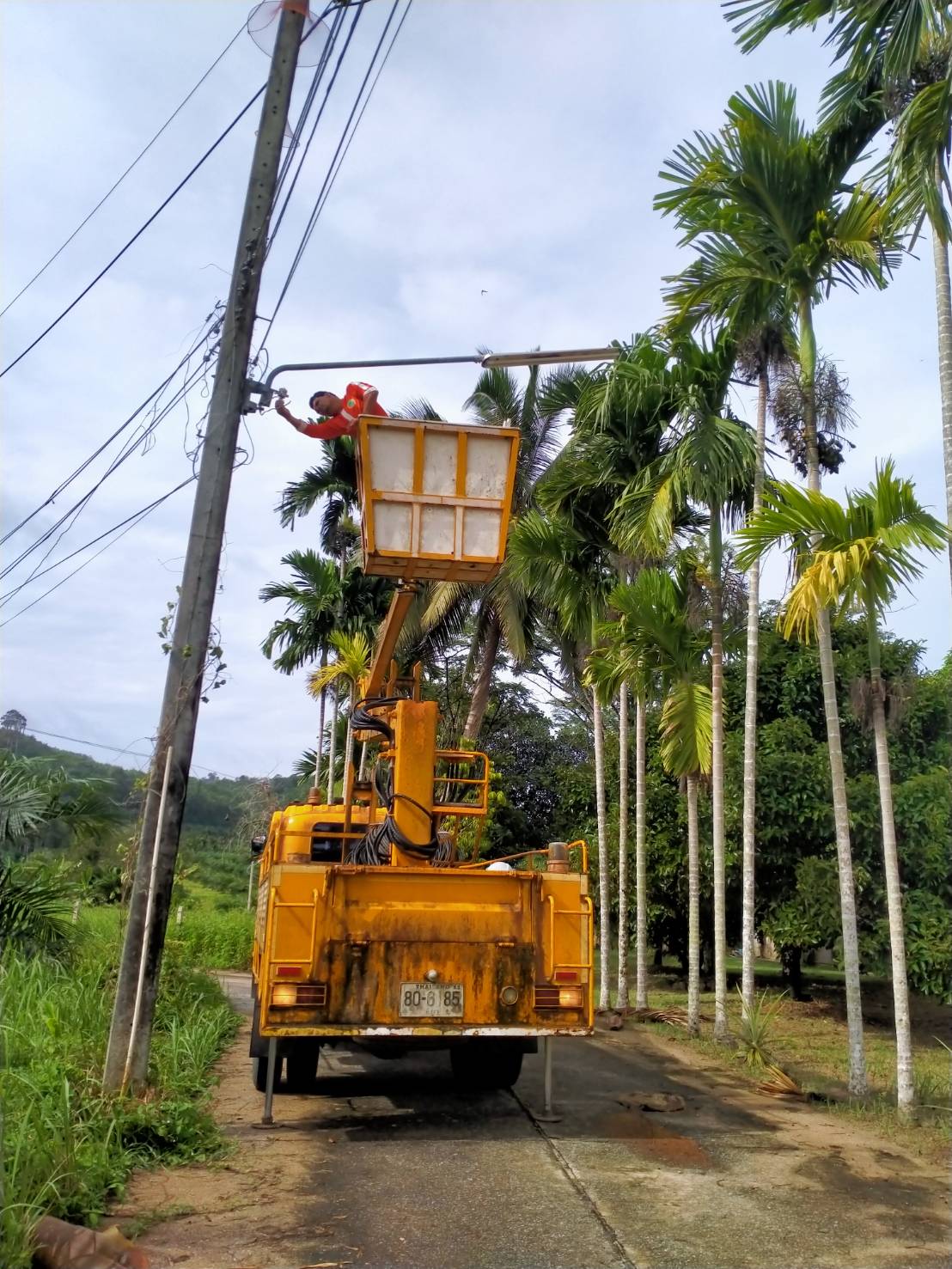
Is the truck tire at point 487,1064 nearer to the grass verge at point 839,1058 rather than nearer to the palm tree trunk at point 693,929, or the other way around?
the grass verge at point 839,1058

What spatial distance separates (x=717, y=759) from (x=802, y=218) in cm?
593

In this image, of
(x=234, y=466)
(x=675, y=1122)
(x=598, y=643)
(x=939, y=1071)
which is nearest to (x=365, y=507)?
(x=234, y=466)

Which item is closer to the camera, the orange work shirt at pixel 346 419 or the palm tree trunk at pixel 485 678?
the orange work shirt at pixel 346 419

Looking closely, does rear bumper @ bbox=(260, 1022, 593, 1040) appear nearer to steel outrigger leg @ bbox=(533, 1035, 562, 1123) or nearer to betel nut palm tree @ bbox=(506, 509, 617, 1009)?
steel outrigger leg @ bbox=(533, 1035, 562, 1123)

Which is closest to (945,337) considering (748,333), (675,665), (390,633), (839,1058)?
(748,333)

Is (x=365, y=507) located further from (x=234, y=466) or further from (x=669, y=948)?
(x=669, y=948)

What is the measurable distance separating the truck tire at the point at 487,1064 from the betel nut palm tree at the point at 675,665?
4.53 metres

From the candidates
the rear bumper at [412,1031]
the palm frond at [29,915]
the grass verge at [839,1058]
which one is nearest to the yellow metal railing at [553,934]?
the rear bumper at [412,1031]

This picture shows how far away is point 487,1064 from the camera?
9.26 m

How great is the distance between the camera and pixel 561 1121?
27.0ft

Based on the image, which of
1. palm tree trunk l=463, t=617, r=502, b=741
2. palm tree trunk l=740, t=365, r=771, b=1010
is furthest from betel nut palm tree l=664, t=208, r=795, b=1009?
palm tree trunk l=463, t=617, r=502, b=741

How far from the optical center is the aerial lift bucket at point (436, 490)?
800 cm

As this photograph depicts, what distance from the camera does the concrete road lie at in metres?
5.29

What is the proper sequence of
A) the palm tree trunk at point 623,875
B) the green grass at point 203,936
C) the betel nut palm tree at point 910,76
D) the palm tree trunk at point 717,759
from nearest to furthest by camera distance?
the betel nut palm tree at point 910,76 < the palm tree trunk at point 717,759 < the green grass at point 203,936 < the palm tree trunk at point 623,875
